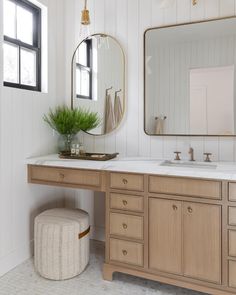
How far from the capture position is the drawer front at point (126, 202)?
2.00 meters

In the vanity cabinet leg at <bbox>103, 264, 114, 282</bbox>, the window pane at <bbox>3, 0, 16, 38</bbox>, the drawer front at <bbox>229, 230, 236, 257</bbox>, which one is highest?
the window pane at <bbox>3, 0, 16, 38</bbox>

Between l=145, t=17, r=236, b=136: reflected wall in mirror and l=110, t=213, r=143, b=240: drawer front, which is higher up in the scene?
l=145, t=17, r=236, b=136: reflected wall in mirror

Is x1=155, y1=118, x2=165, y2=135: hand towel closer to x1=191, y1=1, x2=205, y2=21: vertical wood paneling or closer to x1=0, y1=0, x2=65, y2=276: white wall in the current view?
x1=191, y1=1, x2=205, y2=21: vertical wood paneling

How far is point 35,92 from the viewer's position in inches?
98.5

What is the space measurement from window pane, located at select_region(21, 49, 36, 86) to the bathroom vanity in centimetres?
88

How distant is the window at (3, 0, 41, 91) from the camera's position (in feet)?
7.61

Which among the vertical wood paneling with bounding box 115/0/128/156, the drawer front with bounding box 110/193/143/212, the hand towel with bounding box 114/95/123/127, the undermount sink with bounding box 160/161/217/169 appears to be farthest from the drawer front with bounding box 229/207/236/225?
the hand towel with bounding box 114/95/123/127

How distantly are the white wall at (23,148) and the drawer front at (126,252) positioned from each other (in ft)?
2.71

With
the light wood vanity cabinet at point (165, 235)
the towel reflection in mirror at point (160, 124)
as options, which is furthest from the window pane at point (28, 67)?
the light wood vanity cabinet at point (165, 235)

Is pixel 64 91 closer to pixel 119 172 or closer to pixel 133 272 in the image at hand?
pixel 119 172

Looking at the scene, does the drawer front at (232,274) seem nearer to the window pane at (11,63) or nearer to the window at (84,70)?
the window at (84,70)

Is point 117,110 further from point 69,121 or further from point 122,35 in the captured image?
point 122,35

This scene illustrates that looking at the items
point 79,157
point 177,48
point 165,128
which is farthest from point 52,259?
point 177,48

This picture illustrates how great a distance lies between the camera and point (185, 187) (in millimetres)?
1857
